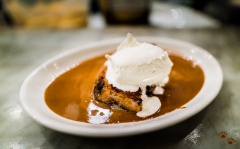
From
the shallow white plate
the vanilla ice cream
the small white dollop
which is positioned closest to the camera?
the shallow white plate

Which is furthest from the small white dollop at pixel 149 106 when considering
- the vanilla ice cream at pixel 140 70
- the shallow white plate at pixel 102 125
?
the shallow white plate at pixel 102 125

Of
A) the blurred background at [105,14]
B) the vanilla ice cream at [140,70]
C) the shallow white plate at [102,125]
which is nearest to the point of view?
the shallow white plate at [102,125]

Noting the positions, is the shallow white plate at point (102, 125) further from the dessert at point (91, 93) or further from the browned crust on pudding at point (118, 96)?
the browned crust on pudding at point (118, 96)

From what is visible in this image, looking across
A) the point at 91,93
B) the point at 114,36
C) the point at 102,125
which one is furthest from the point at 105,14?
the point at 102,125

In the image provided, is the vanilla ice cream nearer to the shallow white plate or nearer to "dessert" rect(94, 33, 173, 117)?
"dessert" rect(94, 33, 173, 117)

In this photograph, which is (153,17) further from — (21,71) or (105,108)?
(105,108)

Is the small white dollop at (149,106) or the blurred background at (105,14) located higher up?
the small white dollop at (149,106)

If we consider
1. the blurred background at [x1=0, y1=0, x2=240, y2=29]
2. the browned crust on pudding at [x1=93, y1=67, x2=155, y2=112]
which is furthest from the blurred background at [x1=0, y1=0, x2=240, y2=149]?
the browned crust on pudding at [x1=93, y1=67, x2=155, y2=112]
